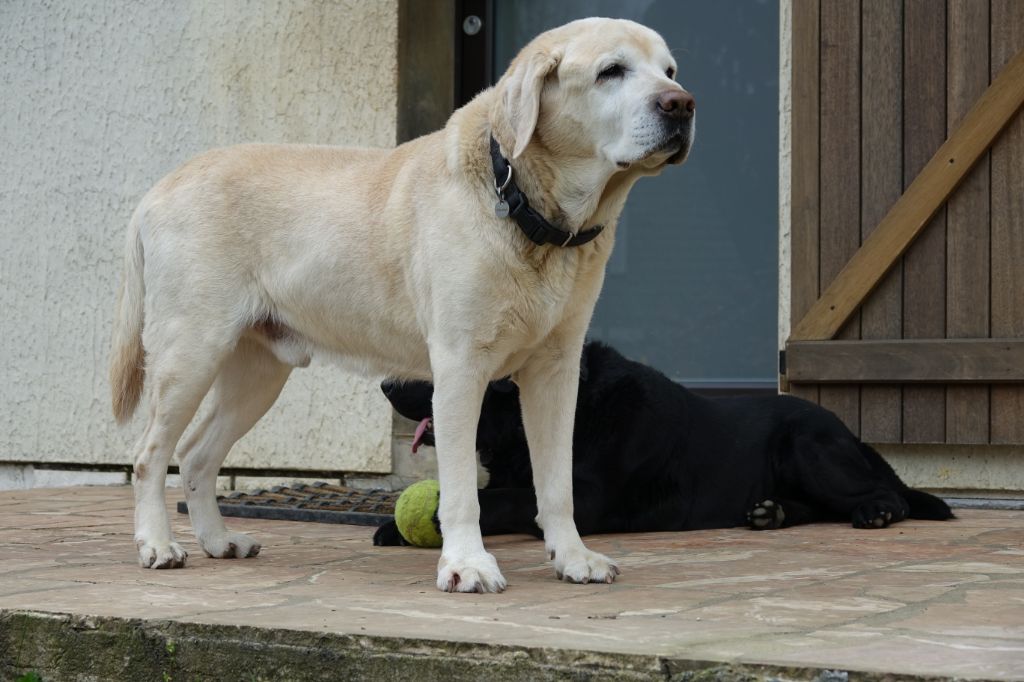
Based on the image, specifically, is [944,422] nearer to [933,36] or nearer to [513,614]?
[933,36]

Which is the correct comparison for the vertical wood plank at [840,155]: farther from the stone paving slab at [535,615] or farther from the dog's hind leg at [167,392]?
the dog's hind leg at [167,392]

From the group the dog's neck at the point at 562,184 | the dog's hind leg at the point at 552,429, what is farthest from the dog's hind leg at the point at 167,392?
the dog's neck at the point at 562,184

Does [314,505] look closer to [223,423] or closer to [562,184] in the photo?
[223,423]

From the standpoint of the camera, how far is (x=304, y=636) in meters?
2.46

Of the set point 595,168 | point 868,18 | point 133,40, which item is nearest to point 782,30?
point 868,18

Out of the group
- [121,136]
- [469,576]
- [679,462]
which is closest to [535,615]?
[469,576]

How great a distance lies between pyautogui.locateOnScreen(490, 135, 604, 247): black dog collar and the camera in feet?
10.5

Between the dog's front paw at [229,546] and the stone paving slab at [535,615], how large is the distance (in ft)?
0.17

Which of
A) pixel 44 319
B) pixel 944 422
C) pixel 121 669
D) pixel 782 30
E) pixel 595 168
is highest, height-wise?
pixel 782 30

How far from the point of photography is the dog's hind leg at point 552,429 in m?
3.36

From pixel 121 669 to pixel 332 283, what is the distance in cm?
136

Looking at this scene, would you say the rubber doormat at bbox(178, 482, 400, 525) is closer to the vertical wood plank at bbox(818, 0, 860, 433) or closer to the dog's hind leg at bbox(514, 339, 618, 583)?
the dog's hind leg at bbox(514, 339, 618, 583)

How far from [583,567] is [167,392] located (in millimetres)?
1374

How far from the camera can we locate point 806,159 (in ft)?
17.6
